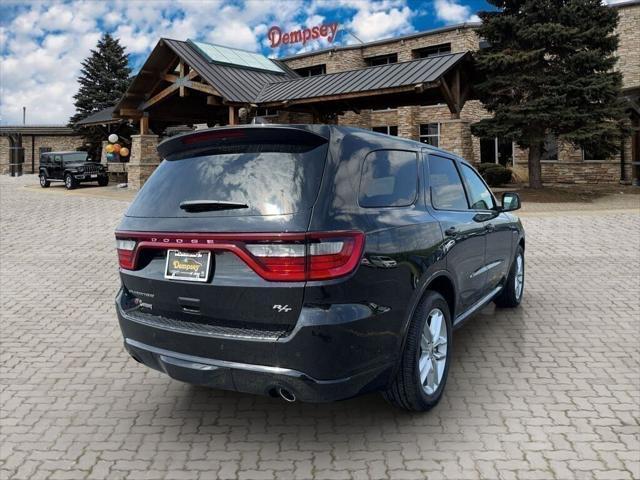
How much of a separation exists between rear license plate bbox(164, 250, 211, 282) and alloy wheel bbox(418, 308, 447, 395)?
4.72ft

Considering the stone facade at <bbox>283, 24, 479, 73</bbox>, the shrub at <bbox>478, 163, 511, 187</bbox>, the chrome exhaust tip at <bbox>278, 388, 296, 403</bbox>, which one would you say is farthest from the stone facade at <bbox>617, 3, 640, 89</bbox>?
the chrome exhaust tip at <bbox>278, 388, 296, 403</bbox>

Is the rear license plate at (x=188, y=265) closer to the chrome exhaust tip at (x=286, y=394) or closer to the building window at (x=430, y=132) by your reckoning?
the chrome exhaust tip at (x=286, y=394)

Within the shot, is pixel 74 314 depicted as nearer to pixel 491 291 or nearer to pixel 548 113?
pixel 491 291

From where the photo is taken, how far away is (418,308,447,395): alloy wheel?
3668 mm

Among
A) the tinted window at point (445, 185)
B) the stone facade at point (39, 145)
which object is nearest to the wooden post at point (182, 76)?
the tinted window at point (445, 185)

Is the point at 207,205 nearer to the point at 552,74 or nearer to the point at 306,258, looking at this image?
the point at 306,258

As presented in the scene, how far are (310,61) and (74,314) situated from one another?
114 ft

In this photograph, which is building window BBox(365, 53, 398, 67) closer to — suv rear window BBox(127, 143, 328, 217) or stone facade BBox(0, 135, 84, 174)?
stone facade BBox(0, 135, 84, 174)

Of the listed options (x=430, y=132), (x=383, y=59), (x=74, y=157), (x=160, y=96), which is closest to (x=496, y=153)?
(x=430, y=132)

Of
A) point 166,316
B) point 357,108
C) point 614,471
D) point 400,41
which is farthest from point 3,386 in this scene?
point 400,41

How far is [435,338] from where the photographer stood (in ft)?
12.5

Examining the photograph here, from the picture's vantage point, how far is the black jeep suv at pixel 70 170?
2808 cm

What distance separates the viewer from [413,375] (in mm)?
3451

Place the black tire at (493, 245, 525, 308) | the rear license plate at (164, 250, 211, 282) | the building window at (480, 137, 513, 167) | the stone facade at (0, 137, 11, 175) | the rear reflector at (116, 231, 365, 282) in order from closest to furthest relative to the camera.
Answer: the rear reflector at (116, 231, 365, 282) → the rear license plate at (164, 250, 211, 282) → the black tire at (493, 245, 525, 308) → the building window at (480, 137, 513, 167) → the stone facade at (0, 137, 11, 175)
